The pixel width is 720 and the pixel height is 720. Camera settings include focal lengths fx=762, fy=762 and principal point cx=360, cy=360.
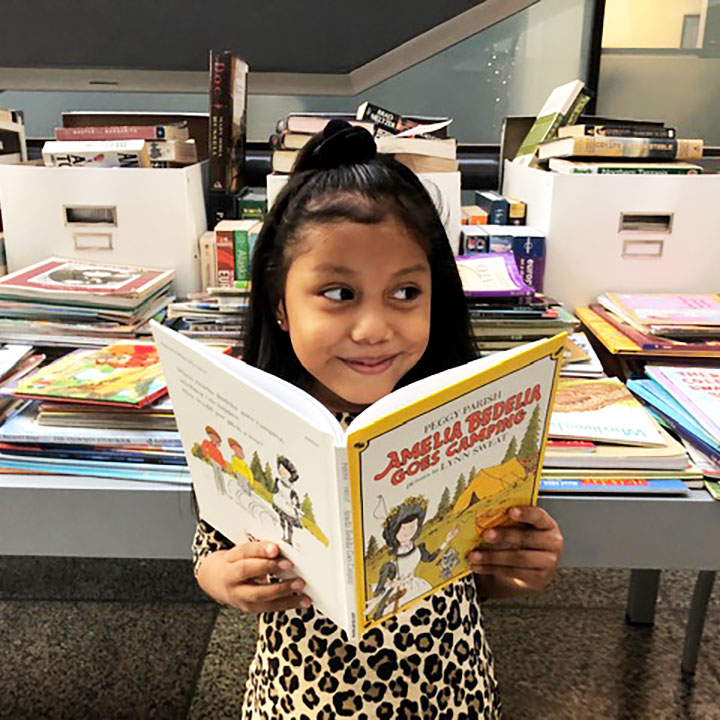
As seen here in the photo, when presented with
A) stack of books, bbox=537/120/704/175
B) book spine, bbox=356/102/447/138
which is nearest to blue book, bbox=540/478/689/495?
stack of books, bbox=537/120/704/175

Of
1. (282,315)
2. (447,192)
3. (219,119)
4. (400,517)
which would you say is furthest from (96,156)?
Answer: (400,517)

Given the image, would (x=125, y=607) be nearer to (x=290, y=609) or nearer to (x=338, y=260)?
(x=290, y=609)

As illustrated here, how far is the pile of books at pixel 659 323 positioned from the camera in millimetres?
1125

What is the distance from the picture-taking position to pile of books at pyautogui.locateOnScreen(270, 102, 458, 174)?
133cm

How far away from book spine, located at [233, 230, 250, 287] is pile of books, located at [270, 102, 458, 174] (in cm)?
14

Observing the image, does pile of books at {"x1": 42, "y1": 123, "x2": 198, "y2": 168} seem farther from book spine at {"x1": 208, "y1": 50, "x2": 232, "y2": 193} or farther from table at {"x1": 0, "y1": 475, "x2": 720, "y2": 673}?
table at {"x1": 0, "y1": 475, "x2": 720, "y2": 673}

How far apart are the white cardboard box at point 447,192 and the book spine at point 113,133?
0.89 feet

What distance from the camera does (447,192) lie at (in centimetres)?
133

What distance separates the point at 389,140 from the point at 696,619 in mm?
1086

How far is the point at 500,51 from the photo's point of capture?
85.7 inches

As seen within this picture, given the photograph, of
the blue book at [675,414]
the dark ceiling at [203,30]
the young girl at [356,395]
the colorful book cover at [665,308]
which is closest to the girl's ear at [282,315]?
the young girl at [356,395]

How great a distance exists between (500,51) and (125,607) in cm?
177

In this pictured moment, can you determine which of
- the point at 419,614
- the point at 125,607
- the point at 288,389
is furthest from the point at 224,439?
the point at 125,607

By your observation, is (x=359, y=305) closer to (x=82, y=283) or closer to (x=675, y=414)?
(x=675, y=414)
